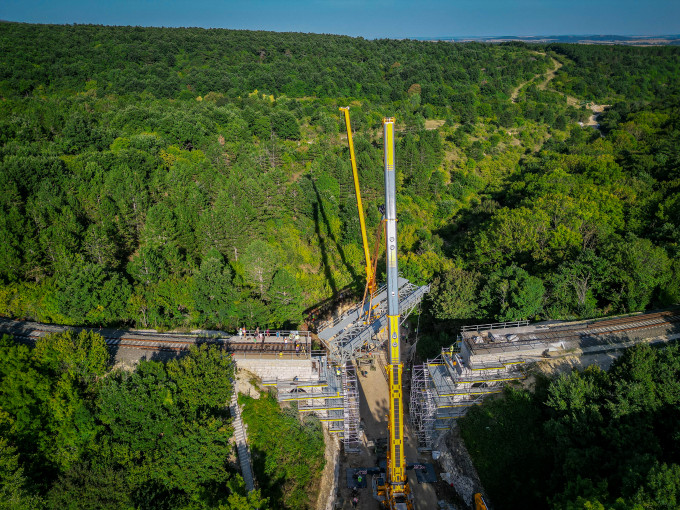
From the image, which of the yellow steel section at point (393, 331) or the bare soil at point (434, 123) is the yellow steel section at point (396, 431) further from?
the bare soil at point (434, 123)

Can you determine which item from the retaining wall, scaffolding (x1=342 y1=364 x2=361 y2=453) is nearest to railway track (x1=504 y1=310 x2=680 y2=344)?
scaffolding (x1=342 y1=364 x2=361 y2=453)

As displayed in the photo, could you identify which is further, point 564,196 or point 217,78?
point 217,78

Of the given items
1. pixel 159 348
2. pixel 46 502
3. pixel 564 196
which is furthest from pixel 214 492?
pixel 564 196

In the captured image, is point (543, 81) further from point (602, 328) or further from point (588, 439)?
point (588, 439)

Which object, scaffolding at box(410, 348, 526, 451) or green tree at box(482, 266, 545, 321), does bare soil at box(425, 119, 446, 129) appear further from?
scaffolding at box(410, 348, 526, 451)

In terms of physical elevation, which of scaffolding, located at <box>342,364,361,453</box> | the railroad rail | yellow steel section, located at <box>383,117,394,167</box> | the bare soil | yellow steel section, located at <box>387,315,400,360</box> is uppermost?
the bare soil

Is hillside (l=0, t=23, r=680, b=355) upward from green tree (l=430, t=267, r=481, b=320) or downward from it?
upward

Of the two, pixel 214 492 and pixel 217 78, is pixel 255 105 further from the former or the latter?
pixel 214 492
